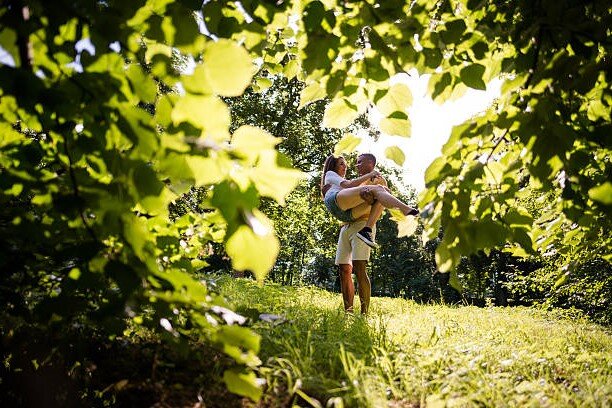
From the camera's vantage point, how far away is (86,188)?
0.82 metres

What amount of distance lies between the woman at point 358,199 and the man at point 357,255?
0.20ft

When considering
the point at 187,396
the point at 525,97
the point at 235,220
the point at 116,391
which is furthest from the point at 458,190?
the point at 116,391

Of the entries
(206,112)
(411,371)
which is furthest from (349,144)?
(411,371)

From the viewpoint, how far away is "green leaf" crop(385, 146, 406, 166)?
4.82 feet

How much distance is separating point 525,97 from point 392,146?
0.49 m

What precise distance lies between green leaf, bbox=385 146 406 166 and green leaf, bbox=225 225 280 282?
0.95m

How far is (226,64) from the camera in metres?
0.65

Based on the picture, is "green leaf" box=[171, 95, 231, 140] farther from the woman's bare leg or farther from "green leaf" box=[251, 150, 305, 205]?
the woman's bare leg

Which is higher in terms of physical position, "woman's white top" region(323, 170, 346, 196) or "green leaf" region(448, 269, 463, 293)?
"woman's white top" region(323, 170, 346, 196)

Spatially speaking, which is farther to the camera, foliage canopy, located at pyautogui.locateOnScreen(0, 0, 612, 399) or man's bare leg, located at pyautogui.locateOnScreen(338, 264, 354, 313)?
man's bare leg, located at pyautogui.locateOnScreen(338, 264, 354, 313)

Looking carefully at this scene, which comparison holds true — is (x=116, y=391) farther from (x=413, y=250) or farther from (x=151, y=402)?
(x=413, y=250)

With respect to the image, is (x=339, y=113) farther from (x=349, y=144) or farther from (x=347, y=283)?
(x=347, y=283)

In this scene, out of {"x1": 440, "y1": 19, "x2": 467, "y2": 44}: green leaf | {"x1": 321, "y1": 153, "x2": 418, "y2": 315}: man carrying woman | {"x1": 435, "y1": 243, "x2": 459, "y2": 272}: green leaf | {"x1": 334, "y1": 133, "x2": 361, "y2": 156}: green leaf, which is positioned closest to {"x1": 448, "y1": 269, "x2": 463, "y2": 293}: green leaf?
{"x1": 435, "y1": 243, "x2": 459, "y2": 272}: green leaf

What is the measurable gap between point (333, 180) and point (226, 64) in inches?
167
